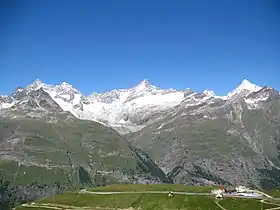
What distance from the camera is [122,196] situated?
193250 millimetres

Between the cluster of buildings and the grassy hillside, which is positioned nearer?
the grassy hillside

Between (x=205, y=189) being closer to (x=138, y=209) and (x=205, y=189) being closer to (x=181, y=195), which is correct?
(x=181, y=195)

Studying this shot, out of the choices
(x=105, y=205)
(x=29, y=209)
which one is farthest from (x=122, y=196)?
(x=29, y=209)

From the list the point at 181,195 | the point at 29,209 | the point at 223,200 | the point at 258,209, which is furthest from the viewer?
the point at 29,209

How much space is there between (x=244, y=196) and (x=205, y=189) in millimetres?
29524

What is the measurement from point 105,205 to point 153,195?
67.9 feet

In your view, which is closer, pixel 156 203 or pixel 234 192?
pixel 156 203

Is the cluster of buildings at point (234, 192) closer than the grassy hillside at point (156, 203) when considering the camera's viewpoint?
No

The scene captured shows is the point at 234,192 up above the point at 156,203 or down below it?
above

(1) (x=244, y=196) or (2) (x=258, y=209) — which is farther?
(1) (x=244, y=196)

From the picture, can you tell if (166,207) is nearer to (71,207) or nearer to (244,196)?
(244,196)

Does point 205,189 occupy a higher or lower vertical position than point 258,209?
higher

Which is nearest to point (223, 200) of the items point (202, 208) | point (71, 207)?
point (202, 208)

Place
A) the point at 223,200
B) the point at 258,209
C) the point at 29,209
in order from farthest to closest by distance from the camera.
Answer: the point at 29,209
the point at 223,200
the point at 258,209
